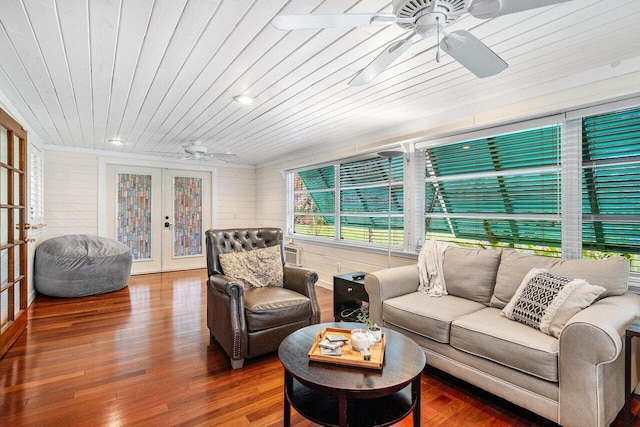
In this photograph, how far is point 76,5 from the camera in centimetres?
164

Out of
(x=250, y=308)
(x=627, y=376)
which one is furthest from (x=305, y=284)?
(x=627, y=376)

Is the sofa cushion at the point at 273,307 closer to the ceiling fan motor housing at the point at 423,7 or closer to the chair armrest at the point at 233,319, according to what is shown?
the chair armrest at the point at 233,319

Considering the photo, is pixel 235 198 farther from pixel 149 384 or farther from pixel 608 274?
pixel 608 274

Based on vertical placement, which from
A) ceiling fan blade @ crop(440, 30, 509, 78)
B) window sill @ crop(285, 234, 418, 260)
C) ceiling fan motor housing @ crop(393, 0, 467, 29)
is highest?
ceiling fan motor housing @ crop(393, 0, 467, 29)

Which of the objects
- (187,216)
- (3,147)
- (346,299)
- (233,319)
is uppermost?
(3,147)

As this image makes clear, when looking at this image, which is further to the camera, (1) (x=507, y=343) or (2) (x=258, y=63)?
(2) (x=258, y=63)

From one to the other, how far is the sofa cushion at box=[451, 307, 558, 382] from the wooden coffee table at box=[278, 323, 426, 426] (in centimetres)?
53

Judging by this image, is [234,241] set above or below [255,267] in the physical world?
above

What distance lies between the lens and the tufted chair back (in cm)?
296

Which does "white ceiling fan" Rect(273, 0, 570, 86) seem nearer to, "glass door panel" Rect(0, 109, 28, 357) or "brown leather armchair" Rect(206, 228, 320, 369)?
"brown leather armchair" Rect(206, 228, 320, 369)

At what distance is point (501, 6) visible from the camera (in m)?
1.18

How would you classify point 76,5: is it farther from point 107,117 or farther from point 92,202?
point 92,202

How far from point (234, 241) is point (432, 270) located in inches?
76.3

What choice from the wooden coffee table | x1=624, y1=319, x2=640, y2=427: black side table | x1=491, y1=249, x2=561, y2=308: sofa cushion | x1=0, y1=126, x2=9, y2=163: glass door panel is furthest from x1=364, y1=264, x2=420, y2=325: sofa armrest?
x1=0, y1=126, x2=9, y2=163: glass door panel
